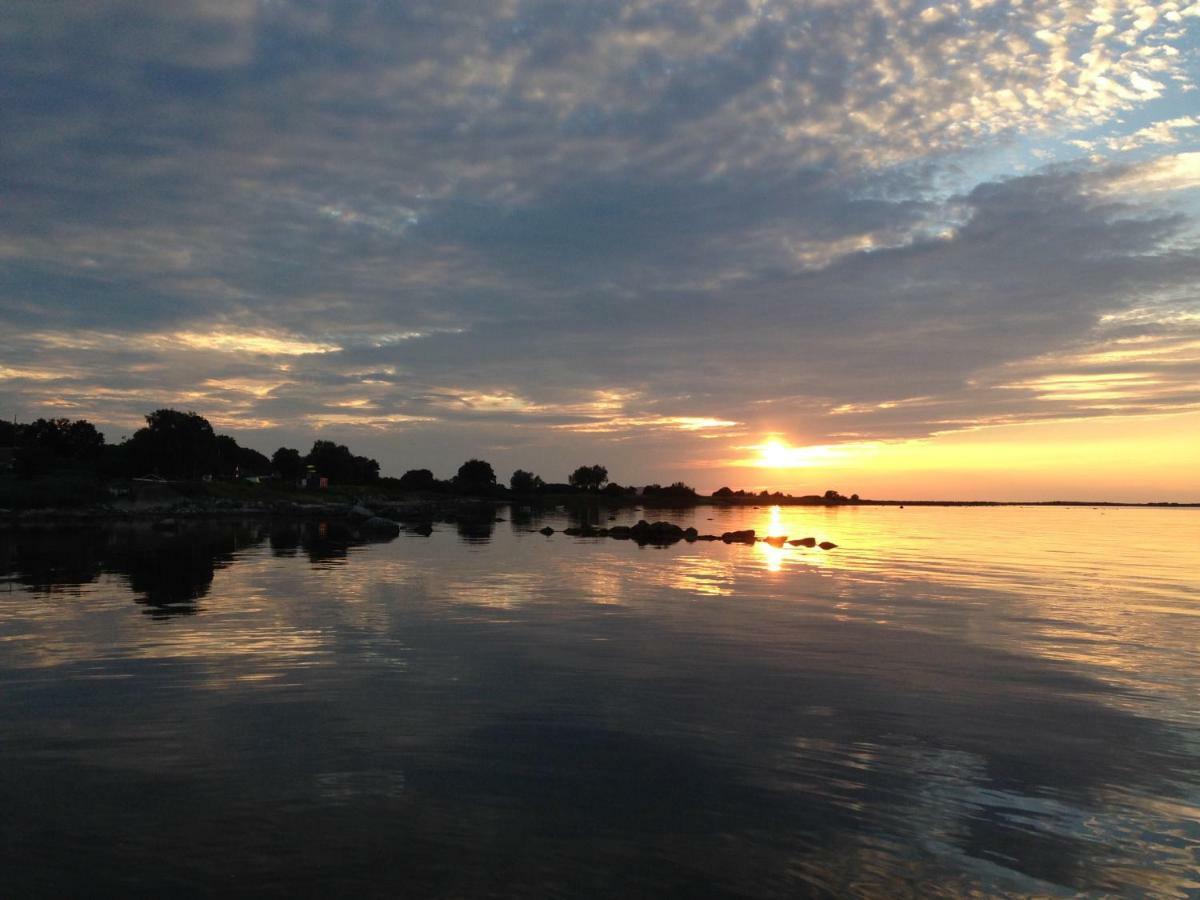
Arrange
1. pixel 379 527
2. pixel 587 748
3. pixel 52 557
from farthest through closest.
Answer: pixel 379 527, pixel 52 557, pixel 587 748

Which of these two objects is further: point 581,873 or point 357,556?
point 357,556

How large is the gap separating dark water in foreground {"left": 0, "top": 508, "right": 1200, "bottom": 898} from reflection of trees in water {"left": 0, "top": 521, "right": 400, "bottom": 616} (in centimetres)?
224

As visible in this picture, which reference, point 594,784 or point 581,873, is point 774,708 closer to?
point 594,784

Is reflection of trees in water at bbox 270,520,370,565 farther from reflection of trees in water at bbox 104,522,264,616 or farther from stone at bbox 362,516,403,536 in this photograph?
reflection of trees in water at bbox 104,522,264,616

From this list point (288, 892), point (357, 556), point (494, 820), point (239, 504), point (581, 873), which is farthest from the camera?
point (239, 504)

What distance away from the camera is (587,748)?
13.2 m

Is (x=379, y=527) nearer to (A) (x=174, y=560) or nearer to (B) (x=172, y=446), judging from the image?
(A) (x=174, y=560)

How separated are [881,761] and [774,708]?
10.6ft

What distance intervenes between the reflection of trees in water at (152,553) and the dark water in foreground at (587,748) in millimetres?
2238

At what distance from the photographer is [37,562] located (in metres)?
41.8

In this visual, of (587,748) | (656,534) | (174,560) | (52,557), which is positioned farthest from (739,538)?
(587,748)

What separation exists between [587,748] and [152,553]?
45380mm

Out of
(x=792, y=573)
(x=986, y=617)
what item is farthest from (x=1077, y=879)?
(x=792, y=573)

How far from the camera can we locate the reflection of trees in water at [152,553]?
32.5 metres
